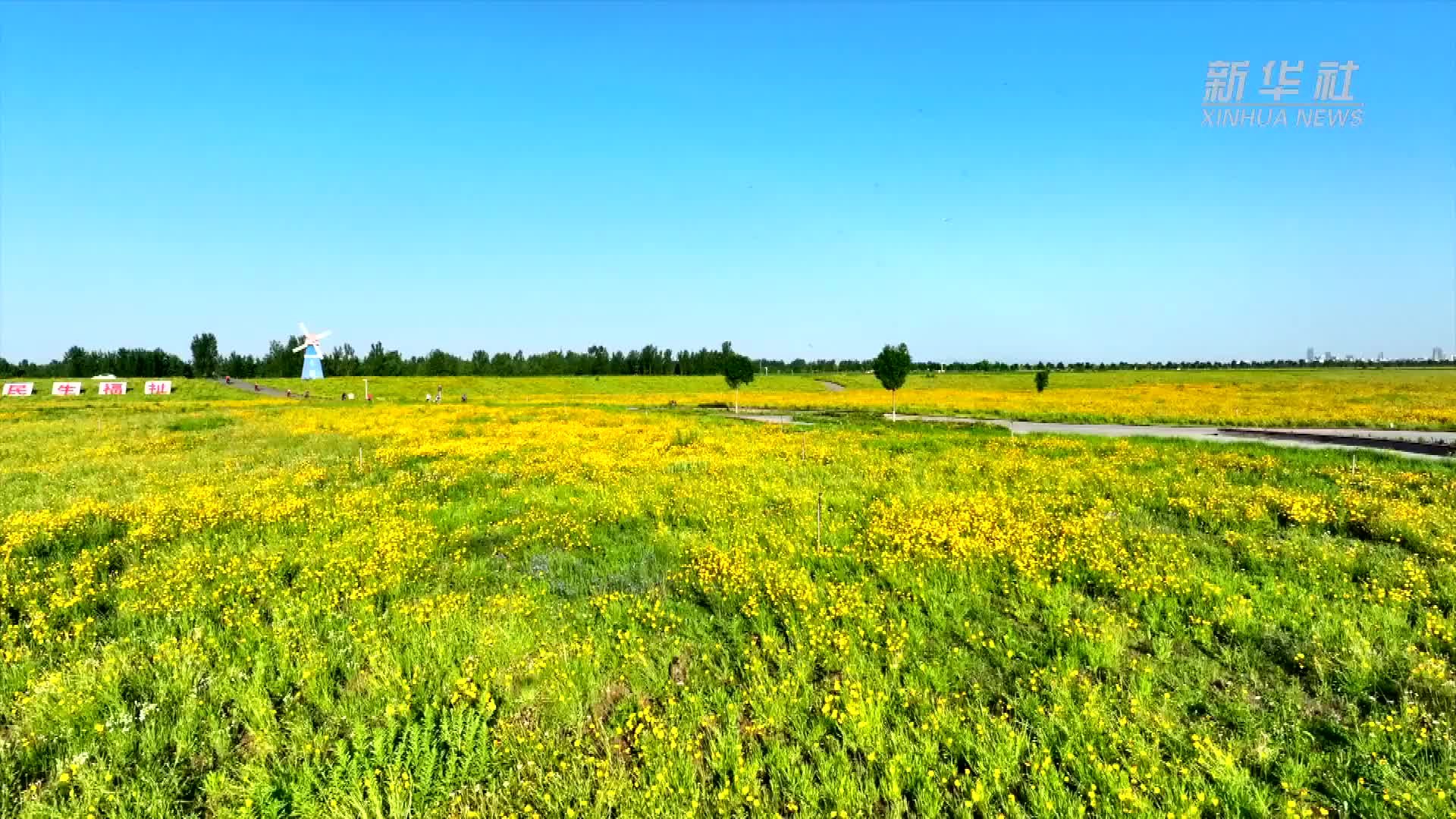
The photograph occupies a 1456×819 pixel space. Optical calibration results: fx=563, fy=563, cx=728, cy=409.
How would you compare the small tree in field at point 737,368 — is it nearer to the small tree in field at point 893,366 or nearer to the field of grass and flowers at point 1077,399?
the field of grass and flowers at point 1077,399

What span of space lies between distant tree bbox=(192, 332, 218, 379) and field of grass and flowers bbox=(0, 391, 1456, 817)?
182807 mm

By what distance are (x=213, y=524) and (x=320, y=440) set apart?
16866mm

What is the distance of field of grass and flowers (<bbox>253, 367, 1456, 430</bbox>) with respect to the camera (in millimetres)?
36562

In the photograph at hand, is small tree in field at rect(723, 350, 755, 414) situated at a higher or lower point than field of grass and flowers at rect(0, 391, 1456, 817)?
higher

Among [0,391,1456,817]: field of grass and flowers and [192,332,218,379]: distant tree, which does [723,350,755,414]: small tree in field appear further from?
[192,332,218,379]: distant tree

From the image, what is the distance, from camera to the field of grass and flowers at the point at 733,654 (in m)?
4.22

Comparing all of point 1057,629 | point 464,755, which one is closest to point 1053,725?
point 1057,629

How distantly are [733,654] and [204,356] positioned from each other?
199398mm

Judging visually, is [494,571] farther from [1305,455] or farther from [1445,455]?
[1445,455]

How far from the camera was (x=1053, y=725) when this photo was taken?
4.75 metres

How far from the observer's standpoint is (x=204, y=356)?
149m

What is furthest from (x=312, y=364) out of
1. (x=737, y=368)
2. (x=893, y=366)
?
(x=893, y=366)

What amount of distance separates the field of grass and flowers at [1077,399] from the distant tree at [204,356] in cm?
6167

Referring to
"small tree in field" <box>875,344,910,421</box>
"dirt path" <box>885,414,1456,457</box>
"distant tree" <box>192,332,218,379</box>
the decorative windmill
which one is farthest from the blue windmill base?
"dirt path" <box>885,414,1456,457</box>
